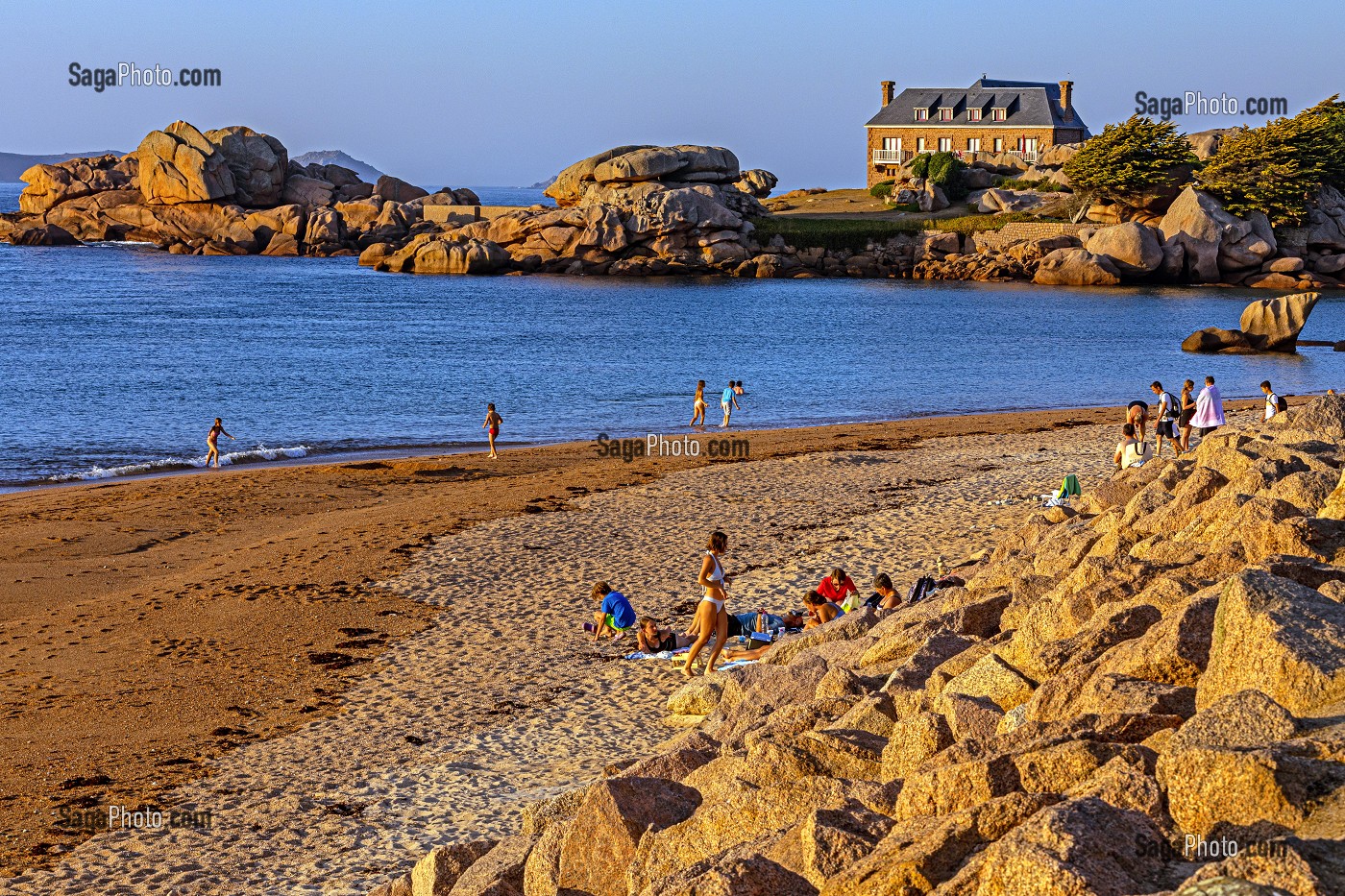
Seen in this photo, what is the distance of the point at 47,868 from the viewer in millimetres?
8977

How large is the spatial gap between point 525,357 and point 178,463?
78.2ft

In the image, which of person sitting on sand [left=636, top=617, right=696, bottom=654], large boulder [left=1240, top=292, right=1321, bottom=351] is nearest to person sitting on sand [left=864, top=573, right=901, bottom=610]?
person sitting on sand [left=636, top=617, right=696, bottom=654]

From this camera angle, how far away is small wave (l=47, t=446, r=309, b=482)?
2716cm

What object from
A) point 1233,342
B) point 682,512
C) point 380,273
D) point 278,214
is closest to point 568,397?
point 682,512

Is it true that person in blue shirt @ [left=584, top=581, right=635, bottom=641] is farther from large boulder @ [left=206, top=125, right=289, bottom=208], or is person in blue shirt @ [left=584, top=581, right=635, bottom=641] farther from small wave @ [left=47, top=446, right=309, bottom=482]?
large boulder @ [left=206, top=125, right=289, bottom=208]

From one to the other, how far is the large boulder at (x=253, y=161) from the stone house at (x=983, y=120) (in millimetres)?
52464

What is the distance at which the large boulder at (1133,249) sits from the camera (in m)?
78.4

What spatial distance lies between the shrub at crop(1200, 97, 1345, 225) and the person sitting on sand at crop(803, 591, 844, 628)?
246ft

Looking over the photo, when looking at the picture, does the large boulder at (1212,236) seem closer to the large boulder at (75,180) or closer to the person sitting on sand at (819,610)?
the person sitting on sand at (819,610)

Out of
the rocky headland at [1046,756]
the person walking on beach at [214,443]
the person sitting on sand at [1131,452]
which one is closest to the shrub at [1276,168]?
the person sitting on sand at [1131,452]

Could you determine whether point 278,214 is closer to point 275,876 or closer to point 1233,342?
point 1233,342

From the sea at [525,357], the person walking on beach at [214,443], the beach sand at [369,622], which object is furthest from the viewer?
the sea at [525,357]

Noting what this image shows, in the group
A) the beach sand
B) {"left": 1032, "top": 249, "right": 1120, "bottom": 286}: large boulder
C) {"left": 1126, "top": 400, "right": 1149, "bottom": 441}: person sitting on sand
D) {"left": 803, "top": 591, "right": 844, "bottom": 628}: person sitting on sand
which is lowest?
the beach sand

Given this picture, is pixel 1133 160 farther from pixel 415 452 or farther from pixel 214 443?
pixel 214 443
